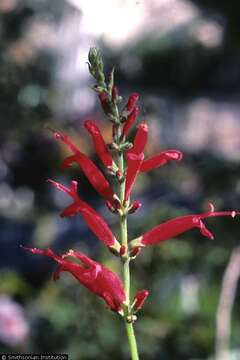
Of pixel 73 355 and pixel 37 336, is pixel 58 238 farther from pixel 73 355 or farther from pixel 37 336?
pixel 73 355

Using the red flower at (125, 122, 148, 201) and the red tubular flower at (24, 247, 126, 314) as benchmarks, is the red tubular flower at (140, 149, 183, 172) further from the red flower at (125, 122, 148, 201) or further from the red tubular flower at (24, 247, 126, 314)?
the red tubular flower at (24, 247, 126, 314)

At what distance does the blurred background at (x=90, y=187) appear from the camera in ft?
11.3

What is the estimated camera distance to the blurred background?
345 cm

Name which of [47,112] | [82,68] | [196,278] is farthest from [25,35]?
[196,278]

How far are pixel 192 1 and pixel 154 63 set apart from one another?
37.5 inches

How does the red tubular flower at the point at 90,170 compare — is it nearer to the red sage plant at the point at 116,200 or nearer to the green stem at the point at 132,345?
the red sage plant at the point at 116,200

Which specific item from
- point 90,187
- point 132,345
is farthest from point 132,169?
point 90,187

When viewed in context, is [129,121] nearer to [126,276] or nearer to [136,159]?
[136,159]

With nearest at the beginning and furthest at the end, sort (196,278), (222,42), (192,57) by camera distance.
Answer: (222,42) < (196,278) < (192,57)

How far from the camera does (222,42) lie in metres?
3.85

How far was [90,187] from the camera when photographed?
4.42 metres

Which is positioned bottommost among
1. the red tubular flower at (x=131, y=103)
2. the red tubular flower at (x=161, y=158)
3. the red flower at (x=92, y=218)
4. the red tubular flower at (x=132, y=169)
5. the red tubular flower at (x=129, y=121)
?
the red flower at (x=92, y=218)

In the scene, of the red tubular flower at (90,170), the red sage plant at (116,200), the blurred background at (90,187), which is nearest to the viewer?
the red sage plant at (116,200)

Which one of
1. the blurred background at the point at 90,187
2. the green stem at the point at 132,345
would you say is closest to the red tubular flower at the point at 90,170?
the green stem at the point at 132,345
